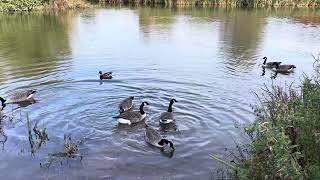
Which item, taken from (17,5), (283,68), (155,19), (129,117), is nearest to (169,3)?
(155,19)

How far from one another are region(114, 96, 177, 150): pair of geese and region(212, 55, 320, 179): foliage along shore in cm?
352

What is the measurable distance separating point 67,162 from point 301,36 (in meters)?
24.6

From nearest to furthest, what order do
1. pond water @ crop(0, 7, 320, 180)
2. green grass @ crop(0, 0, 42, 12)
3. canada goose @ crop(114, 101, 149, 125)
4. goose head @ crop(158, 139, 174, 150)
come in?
pond water @ crop(0, 7, 320, 180) < goose head @ crop(158, 139, 174, 150) < canada goose @ crop(114, 101, 149, 125) < green grass @ crop(0, 0, 42, 12)

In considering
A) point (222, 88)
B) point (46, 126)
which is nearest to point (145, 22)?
point (222, 88)

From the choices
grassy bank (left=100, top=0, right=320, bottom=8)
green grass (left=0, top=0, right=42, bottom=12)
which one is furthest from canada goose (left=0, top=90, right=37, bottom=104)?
grassy bank (left=100, top=0, right=320, bottom=8)

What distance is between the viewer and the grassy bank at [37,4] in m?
49.3

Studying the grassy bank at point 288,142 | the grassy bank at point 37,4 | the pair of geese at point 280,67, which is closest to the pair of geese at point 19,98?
the grassy bank at point 288,142

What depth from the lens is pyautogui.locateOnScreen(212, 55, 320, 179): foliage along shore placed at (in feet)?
22.8

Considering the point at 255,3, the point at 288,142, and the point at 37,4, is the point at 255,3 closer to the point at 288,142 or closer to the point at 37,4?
the point at 37,4

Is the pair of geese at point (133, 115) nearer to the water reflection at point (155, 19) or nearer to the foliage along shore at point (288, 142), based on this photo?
the foliage along shore at point (288, 142)

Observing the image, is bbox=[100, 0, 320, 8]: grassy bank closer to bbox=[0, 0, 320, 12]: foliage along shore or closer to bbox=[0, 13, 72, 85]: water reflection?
bbox=[0, 0, 320, 12]: foliage along shore

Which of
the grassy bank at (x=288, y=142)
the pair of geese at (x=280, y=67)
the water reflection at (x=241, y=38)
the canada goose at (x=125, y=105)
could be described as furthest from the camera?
the water reflection at (x=241, y=38)

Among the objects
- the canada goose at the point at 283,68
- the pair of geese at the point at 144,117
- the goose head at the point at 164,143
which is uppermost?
the canada goose at the point at 283,68

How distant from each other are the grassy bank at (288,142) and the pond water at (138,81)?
195 centimetres
